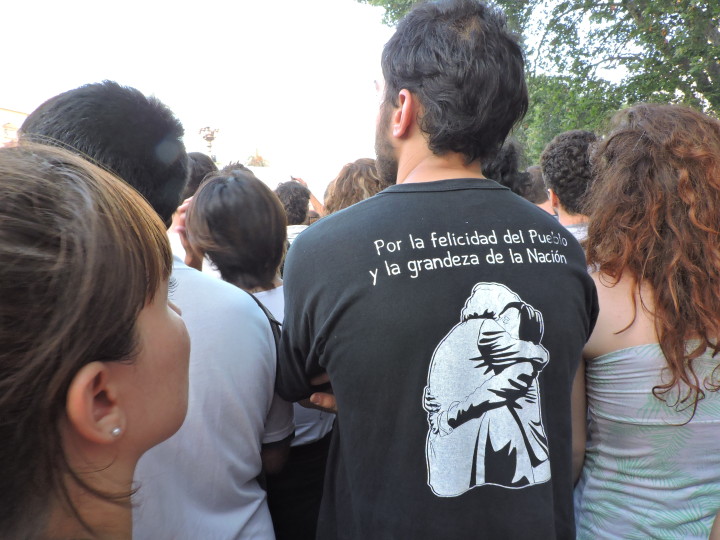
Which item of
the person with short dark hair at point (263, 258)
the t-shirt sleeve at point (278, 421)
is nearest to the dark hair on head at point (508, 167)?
the person with short dark hair at point (263, 258)

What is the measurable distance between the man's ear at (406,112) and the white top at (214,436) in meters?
0.67

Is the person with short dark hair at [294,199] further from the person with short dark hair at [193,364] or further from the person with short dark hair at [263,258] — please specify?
the person with short dark hair at [193,364]

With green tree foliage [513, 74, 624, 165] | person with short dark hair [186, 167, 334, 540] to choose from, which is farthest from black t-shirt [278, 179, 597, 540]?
green tree foliage [513, 74, 624, 165]

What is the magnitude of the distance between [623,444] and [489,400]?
2.05 ft

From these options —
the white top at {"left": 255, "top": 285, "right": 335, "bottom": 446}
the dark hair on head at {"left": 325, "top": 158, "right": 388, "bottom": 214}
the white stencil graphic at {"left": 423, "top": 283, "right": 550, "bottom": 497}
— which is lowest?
the white top at {"left": 255, "top": 285, "right": 335, "bottom": 446}

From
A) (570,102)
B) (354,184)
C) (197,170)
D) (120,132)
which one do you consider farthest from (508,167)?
(570,102)

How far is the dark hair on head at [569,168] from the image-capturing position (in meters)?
2.93

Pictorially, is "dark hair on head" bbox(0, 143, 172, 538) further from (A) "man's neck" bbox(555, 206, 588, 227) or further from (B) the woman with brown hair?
(A) "man's neck" bbox(555, 206, 588, 227)

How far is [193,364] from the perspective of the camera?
1.32 metres

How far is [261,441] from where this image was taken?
1588mm

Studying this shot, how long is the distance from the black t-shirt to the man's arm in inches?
12.5

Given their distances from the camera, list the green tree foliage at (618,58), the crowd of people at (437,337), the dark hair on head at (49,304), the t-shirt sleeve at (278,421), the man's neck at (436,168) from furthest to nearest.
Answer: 1. the green tree foliage at (618,58)
2. the t-shirt sleeve at (278,421)
3. the man's neck at (436,168)
4. the crowd of people at (437,337)
5. the dark hair on head at (49,304)

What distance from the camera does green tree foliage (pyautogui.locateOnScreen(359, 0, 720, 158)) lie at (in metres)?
8.66

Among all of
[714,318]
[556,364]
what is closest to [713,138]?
[714,318]
